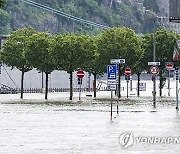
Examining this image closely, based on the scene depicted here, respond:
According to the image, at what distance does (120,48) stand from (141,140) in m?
52.7

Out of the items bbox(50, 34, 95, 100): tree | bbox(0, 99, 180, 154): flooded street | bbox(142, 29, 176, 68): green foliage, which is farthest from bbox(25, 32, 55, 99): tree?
bbox(0, 99, 180, 154): flooded street

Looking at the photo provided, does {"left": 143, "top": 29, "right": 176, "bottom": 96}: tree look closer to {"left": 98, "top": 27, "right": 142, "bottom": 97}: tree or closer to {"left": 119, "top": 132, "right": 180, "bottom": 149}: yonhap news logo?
{"left": 98, "top": 27, "right": 142, "bottom": 97}: tree

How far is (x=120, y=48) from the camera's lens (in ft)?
243

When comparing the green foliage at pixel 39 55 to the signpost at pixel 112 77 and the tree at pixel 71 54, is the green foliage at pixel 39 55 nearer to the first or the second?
the tree at pixel 71 54

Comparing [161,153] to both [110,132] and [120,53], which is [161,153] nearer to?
[110,132]

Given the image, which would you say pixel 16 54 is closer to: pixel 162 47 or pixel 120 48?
pixel 120 48

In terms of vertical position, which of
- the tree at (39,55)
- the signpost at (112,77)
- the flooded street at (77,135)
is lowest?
the flooded street at (77,135)

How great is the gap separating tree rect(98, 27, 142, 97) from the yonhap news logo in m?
50.3

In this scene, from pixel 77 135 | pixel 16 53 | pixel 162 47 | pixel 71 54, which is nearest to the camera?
pixel 77 135

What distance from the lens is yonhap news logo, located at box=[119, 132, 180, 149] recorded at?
68.1ft

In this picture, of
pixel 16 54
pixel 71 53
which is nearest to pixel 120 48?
pixel 71 53

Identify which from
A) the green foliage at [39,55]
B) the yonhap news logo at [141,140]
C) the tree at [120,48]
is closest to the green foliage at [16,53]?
the green foliage at [39,55]

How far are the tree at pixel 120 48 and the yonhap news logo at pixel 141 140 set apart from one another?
50.3 m

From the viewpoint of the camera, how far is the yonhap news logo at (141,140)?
2076 cm
